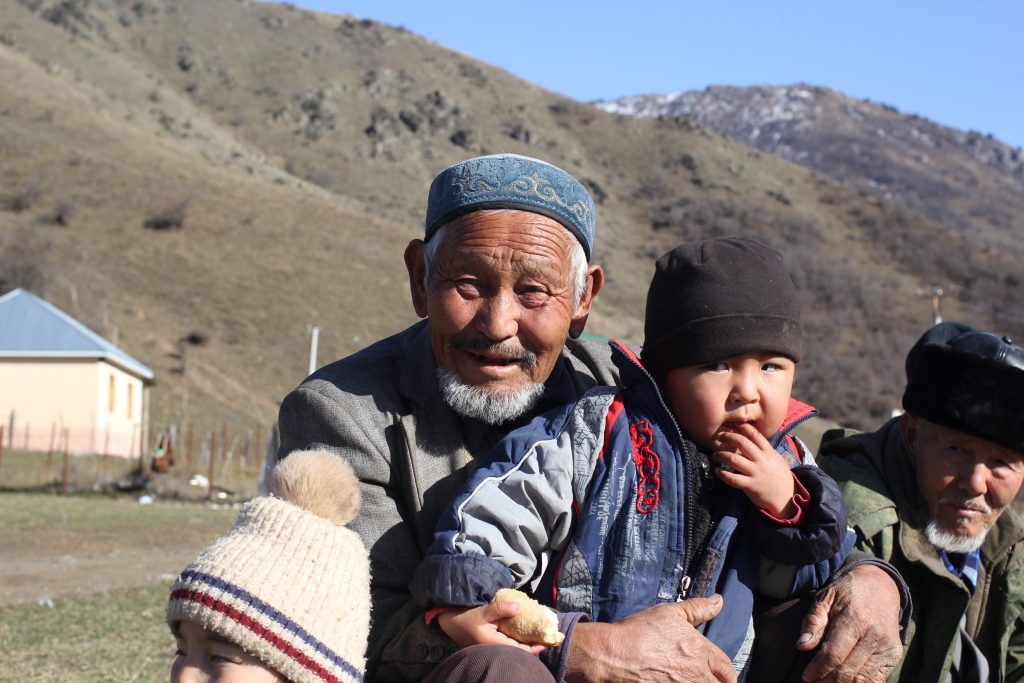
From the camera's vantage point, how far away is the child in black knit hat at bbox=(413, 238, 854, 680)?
2.79 metres

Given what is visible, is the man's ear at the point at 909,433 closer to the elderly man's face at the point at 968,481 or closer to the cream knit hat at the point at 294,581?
the elderly man's face at the point at 968,481

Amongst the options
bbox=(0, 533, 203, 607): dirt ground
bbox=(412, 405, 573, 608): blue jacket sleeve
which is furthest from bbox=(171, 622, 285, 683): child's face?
bbox=(0, 533, 203, 607): dirt ground

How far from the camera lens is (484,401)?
10.9 ft

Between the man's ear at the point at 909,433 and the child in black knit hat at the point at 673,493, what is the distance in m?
0.82

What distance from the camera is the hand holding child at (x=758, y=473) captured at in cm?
291

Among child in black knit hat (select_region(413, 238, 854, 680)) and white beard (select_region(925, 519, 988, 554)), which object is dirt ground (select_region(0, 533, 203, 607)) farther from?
white beard (select_region(925, 519, 988, 554))

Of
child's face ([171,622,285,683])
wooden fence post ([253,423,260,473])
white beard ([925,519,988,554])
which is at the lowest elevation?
wooden fence post ([253,423,260,473])

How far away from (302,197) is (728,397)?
55.7 metres

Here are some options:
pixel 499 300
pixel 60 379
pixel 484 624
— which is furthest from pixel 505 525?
pixel 60 379

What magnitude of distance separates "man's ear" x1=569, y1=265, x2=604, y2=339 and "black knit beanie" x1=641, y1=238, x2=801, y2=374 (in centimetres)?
41

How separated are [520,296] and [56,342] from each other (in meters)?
32.7

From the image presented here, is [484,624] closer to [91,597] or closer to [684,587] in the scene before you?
[684,587]

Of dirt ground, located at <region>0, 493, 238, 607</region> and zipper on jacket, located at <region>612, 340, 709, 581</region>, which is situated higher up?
zipper on jacket, located at <region>612, 340, 709, 581</region>

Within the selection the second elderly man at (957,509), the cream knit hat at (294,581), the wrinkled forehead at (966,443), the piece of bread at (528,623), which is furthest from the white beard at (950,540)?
the cream knit hat at (294,581)
